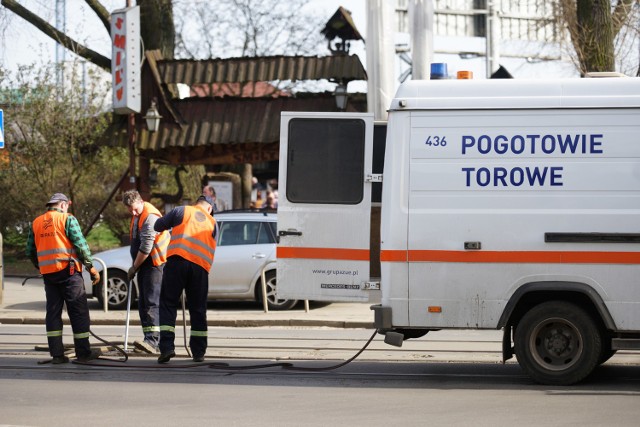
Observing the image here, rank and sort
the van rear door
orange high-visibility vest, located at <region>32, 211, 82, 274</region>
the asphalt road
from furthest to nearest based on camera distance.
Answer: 1. orange high-visibility vest, located at <region>32, 211, 82, 274</region>
2. the van rear door
3. the asphalt road

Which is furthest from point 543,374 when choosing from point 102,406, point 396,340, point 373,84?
point 373,84

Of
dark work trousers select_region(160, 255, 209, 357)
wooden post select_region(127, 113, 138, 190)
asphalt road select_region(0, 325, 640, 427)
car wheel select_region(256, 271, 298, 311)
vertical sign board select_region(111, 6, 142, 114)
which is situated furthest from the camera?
wooden post select_region(127, 113, 138, 190)

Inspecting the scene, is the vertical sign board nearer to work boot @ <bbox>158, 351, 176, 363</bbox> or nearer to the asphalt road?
the asphalt road

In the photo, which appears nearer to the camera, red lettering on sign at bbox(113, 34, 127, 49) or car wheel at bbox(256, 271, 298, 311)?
car wheel at bbox(256, 271, 298, 311)

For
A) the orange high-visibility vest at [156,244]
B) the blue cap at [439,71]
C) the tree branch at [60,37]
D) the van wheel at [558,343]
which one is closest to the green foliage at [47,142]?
the tree branch at [60,37]

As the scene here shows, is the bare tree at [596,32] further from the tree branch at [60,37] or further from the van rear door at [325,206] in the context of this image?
the tree branch at [60,37]

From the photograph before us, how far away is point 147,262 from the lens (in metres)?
11.7

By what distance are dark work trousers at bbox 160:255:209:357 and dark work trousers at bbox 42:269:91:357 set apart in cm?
83

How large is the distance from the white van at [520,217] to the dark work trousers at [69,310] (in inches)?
127

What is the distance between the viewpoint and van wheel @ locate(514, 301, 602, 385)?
930 cm

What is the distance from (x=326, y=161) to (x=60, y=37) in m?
19.6

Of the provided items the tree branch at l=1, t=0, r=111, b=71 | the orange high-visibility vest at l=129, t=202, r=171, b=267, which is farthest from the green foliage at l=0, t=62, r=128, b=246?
the orange high-visibility vest at l=129, t=202, r=171, b=267

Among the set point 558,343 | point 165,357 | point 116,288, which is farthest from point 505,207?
point 116,288

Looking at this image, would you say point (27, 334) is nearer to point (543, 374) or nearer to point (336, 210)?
point (336, 210)
